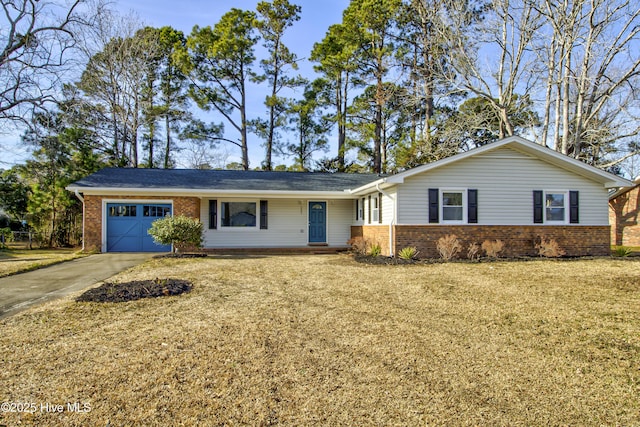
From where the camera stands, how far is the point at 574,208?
41.0 ft

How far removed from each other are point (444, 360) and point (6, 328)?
513 cm

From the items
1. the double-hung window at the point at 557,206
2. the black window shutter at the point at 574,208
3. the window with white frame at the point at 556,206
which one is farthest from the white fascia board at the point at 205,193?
the black window shutter at the point at 574,208

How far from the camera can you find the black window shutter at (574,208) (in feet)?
41.0

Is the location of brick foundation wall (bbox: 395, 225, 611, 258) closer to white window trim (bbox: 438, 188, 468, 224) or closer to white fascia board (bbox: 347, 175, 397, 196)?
white window trim (bbox: 438, 188, 468, 224)

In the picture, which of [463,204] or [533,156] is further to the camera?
[533,156]

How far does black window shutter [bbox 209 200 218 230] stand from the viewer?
14750mm

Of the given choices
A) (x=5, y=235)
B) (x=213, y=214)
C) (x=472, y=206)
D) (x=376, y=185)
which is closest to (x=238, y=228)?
(x=213, y=214)

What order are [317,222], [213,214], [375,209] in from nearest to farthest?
1. [375,209]
2. [213,214]
3. [317,222]

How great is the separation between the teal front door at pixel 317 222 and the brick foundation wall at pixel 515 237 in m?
4.83

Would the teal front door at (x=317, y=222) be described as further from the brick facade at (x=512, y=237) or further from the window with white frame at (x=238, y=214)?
the brick facade at (x=512, y=237)

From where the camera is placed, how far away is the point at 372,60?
24156 millimetres

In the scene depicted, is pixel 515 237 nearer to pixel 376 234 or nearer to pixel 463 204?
pixel 463 204

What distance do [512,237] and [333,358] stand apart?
10315 millimetres

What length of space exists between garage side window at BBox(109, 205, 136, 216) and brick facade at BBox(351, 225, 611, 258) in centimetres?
901
